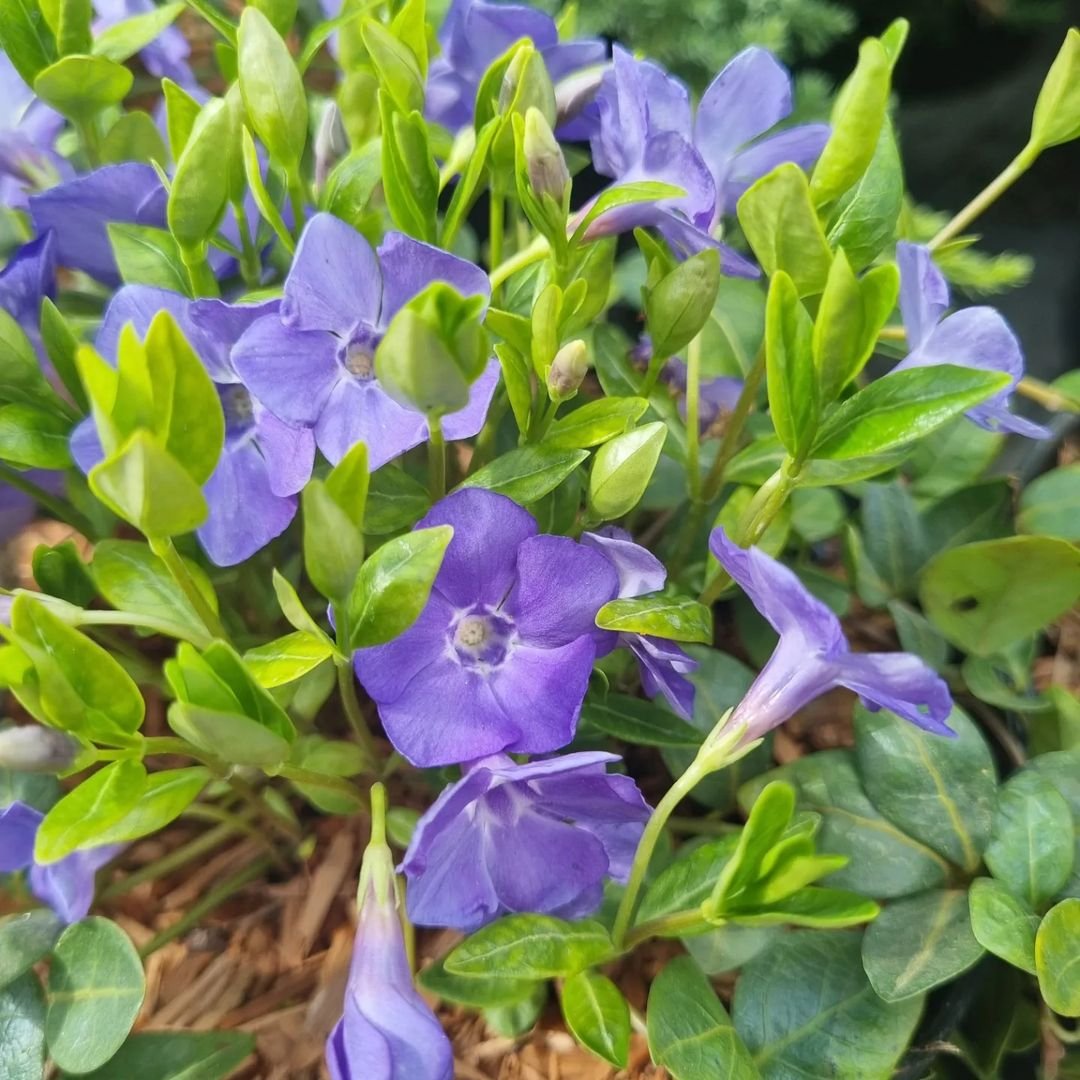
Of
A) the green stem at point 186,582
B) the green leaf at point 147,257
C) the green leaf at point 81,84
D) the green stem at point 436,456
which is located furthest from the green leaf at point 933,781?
the green leaf at point 81,84

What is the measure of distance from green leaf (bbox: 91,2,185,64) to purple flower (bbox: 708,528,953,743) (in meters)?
0.54

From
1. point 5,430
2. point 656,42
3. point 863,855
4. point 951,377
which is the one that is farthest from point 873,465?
point 656,42

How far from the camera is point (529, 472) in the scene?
593 millimetres

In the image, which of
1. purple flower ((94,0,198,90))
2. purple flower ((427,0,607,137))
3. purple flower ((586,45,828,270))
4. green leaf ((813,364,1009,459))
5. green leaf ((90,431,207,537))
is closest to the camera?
green leaf ((90,431,207,537))

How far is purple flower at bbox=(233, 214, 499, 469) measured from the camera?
56cm

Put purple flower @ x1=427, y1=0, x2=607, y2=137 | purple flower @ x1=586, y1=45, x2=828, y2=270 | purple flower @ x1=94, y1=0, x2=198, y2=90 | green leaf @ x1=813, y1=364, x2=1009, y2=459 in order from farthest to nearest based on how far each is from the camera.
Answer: purple flower @ x1=94, y1=0, x2=198, y2=90 < purple flower @ x1=427, y1=0, x2=607, y2=137 < purple flower @ x1=586, y1=45, x2=828, y2=270 < green leaf @ x1=813, y1=364, x2=1009, y2=459

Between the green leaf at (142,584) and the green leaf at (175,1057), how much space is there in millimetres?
286

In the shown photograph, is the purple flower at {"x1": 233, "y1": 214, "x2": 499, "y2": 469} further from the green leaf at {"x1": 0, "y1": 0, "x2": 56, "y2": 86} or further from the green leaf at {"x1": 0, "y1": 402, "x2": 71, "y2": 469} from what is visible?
the green leaf at {"x1": 0, "y1": 0, "x2": 56, "y2": 86}

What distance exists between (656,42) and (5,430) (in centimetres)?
108

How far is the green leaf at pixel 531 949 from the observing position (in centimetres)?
56

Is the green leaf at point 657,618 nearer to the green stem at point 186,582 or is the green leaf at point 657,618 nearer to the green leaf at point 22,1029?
the green stem at point 186,582

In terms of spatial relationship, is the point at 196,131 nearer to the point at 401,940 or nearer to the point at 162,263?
the point at 162,263

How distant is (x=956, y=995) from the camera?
69cm

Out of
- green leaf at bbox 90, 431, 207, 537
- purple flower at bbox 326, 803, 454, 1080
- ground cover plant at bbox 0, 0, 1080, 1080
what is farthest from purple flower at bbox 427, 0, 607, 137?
purple flower at bbox 326, 803, 454, 1080
